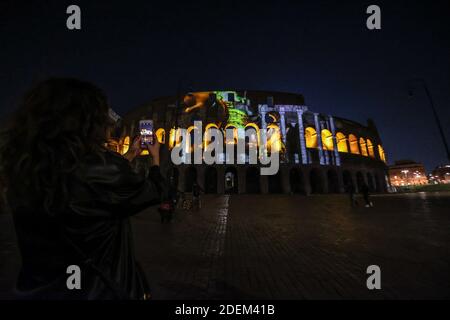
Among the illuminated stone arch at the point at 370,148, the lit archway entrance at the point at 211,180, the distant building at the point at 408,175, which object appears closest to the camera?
the lit archway entrance at the point at 211,180

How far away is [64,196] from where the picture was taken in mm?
998

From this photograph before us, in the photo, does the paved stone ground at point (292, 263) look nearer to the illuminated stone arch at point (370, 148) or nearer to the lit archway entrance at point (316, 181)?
the lit archway entrance at point (316, 181)

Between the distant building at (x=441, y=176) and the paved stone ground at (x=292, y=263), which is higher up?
the distant building at (x=441, y=176)

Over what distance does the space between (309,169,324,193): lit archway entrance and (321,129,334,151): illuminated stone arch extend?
4.34 m

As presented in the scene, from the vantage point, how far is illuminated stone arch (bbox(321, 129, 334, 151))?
110 ft

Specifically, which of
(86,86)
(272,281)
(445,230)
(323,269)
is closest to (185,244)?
(272,281)

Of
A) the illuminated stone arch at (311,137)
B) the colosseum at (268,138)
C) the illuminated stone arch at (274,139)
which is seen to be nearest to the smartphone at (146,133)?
the colosseum at (268,138)

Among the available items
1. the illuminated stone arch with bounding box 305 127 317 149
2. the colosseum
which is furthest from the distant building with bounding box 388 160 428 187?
the illuminated stone arch with bounding box 305 127 317 149

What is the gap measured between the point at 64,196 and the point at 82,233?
0.21 metres

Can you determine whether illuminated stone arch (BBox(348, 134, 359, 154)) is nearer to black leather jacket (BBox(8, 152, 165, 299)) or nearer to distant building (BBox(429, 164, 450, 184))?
black leather jacket (BBox(8, 152, 165, 299))

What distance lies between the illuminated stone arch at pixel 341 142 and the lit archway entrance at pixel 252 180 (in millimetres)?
16799

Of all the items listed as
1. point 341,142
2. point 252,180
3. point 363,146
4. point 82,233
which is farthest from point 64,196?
point 363,146

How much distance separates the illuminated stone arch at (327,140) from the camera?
110 feet
